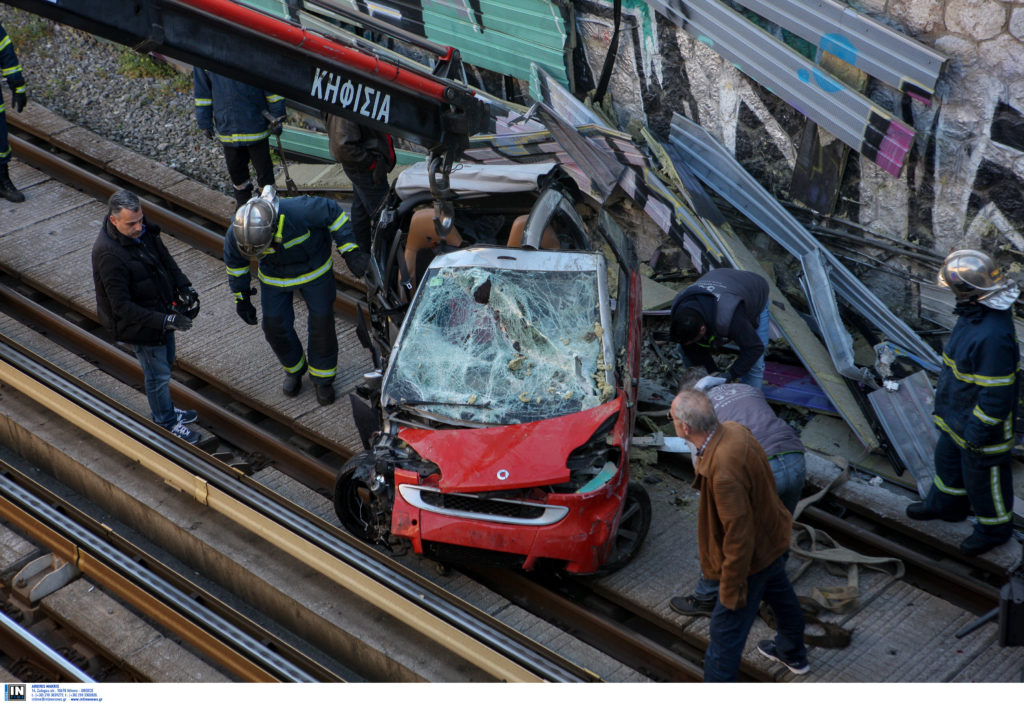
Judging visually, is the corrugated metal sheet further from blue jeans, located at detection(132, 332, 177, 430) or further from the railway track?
blue jeans, located at detection(132, 332, 177, 430)

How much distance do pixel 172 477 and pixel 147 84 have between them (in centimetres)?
723

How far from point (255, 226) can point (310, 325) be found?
1.10 meters

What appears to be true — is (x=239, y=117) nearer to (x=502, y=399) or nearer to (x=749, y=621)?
(x=502, y=399)

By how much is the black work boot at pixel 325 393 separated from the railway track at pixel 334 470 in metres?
0.30

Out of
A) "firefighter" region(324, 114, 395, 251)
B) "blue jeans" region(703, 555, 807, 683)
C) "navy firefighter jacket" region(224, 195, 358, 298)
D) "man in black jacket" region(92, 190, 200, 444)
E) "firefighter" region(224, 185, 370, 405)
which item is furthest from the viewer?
"firefighter" region(324, 114, 395, 251)

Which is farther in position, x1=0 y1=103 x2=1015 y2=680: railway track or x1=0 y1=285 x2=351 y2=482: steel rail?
x1=0 y1=285 x2=351 y2=482: steel rail

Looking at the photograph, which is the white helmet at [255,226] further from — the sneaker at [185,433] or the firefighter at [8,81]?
the firefighter at [8,81]

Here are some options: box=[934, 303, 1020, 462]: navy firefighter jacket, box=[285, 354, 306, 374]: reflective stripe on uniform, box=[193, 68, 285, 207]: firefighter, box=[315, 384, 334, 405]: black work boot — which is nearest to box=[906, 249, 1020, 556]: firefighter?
box=[934, 303, 1020, 462]: navy firefighter jacket

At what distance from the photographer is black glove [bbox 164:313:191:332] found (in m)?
7.21

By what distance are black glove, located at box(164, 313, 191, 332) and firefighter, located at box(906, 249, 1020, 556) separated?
4948 millimetres

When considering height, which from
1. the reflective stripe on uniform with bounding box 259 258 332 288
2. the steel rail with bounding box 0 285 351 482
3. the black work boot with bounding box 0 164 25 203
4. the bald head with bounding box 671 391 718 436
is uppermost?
the bald head with bounding box 671 391 718 436

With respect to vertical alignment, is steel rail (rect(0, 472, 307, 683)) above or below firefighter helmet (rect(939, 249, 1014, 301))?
below

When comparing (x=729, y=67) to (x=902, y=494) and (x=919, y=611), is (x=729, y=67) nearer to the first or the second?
(x=902, y=494)

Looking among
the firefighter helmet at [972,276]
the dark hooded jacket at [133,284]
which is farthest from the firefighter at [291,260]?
the firefighter helmet at [972,276]
